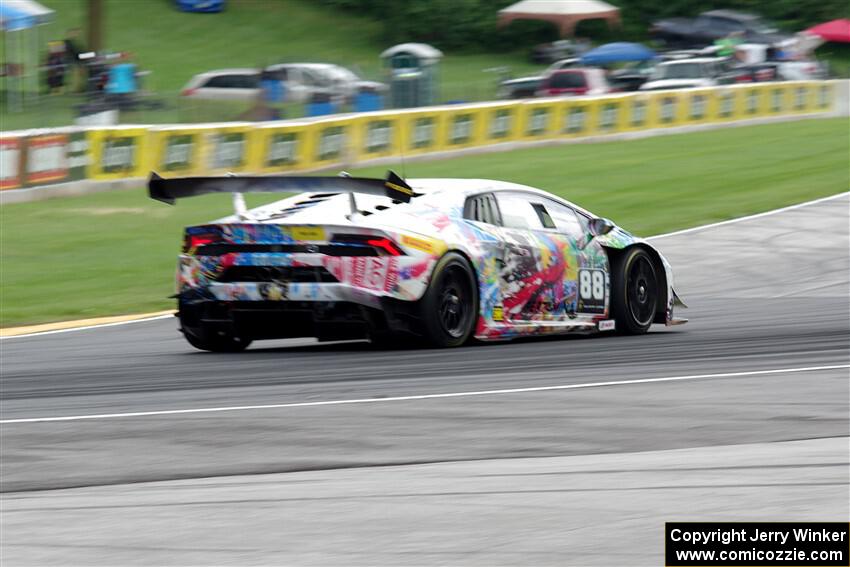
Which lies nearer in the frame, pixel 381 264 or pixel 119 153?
pixel 381 264

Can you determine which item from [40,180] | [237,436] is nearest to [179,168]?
[40,180]

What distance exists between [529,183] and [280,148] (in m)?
4.24

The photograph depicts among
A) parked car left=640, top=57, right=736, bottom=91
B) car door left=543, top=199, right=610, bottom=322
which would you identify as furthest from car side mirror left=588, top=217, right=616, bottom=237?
parked car left=640, top=57, right=736, bottom=91

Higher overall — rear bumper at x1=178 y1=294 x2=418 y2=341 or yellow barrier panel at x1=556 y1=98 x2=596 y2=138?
yellow barrier panel at x1=556 y1=98 x2=596 y2=138

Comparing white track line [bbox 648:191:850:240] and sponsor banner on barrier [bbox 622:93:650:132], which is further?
sponsor banner on barrier [bbox 622:93:650:132]

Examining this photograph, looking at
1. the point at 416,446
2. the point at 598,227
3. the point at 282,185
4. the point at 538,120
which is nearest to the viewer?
the point at 416,446

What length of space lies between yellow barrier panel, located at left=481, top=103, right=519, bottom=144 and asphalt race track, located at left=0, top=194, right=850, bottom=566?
19.9 metres

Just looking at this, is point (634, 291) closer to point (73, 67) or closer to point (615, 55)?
point (73, 67)

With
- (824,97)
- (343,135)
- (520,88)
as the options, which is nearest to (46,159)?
(343,135)

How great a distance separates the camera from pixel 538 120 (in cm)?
3322

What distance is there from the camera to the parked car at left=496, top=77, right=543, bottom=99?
36938mm

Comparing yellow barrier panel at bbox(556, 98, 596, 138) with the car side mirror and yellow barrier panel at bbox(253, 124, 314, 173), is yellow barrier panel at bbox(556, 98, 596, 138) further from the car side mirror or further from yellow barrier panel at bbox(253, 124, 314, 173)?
the car side mirror

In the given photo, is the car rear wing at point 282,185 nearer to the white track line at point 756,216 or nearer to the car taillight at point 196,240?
the car taillight at point 196,240

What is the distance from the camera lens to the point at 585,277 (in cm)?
1134
